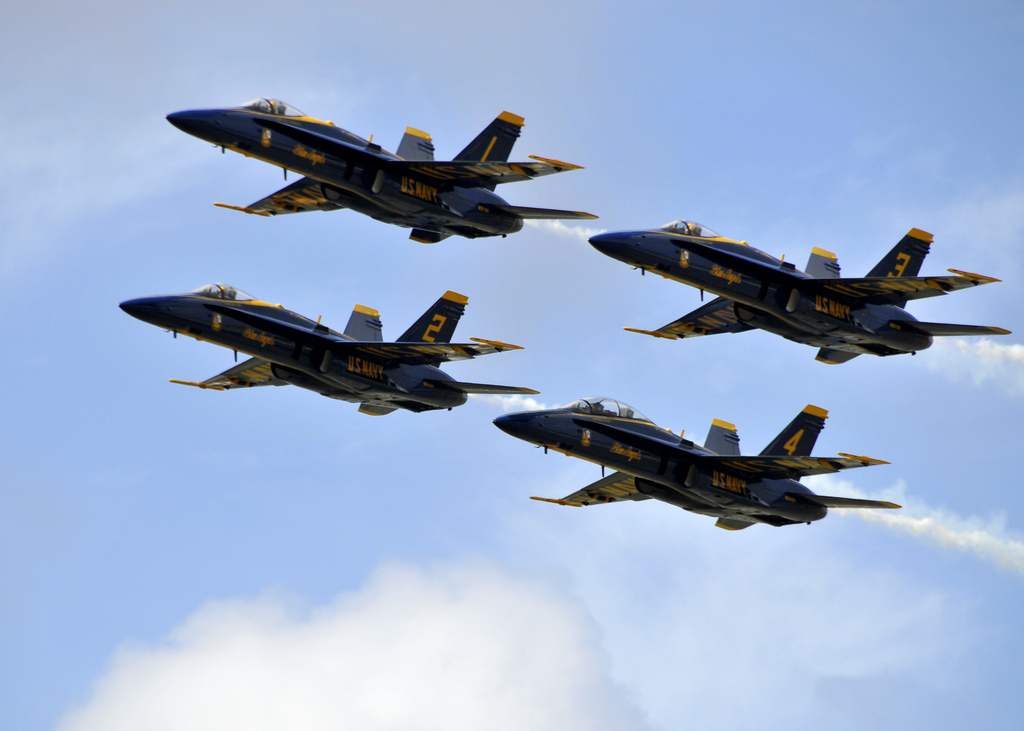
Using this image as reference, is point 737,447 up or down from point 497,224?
down

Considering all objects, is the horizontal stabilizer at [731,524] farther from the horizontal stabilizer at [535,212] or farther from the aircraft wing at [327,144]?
the aircraft wing at [327,144]

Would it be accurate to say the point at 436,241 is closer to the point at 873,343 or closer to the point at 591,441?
the point at 591,441

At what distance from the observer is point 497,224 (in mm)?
69312

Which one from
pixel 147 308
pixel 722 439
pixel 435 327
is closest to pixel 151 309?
pixel 147 308

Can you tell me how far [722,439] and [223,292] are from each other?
20.7m

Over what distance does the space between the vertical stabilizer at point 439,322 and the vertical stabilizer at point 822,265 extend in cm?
1431

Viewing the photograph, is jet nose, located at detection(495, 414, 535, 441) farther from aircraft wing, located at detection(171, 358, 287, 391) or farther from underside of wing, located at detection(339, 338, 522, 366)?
aircraft wing, located at detection(171, 358, 287, 391)

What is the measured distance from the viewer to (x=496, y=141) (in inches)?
2827

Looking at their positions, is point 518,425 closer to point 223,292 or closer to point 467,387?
point 467,387

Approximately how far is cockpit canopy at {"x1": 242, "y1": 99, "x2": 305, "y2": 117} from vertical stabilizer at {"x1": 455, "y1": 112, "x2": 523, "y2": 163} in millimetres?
7427

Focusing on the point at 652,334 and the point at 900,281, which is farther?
the point at 652,334

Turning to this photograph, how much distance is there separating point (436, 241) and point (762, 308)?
45.5 feet

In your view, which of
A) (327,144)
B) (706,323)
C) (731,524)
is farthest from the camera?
(706,323)

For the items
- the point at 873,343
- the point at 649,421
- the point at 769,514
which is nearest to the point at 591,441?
the point at 649,421
